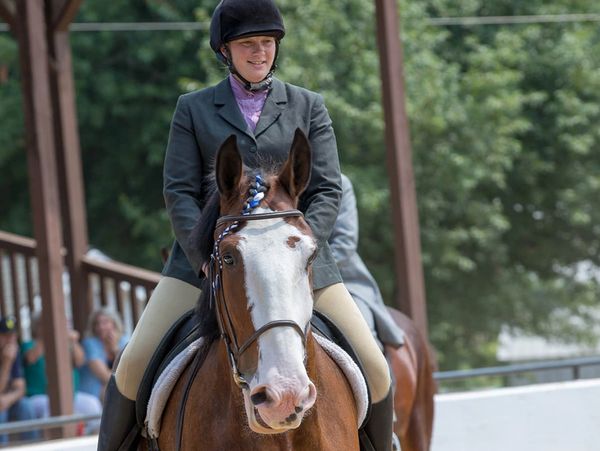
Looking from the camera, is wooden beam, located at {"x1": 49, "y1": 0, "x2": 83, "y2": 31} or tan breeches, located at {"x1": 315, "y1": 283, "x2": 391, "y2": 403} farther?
wooden beam, located at {"x1": 49, "y1": 0, "x2": 83, "y2": 31}

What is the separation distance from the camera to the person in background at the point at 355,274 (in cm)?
745

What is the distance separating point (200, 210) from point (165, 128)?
53.6 ft

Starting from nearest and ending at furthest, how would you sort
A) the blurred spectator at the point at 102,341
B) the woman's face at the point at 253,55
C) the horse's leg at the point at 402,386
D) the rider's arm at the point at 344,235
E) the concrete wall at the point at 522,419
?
1. the woman's face at the point at 253,55
2. the rider's arm at the point at 344,235
3. the horse's leg at the point at 402,386
4. the concrete wall at the point at 522,419
5. the blurred spectator at the point at 102,341

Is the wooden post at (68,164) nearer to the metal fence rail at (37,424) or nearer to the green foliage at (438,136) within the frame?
the metal fence rail at (37,424)

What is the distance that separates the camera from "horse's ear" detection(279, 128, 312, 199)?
4203 mm

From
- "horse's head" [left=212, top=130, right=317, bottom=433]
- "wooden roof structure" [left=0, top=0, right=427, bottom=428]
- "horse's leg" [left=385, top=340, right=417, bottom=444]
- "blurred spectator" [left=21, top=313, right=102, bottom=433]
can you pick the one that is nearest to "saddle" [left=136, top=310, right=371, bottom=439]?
"horse's head" [left=212, top=130, right=317, bottom=433]

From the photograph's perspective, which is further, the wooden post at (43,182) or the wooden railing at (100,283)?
the wooden railing at (100,283)

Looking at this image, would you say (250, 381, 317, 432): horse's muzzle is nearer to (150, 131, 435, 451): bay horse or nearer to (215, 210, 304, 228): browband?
(150, 131, 435, 451): bay horse

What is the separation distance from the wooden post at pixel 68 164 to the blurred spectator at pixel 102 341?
1.76m

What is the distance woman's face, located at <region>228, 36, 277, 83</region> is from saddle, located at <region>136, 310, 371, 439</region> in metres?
0.93

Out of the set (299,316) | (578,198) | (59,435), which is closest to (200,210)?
(299,316)

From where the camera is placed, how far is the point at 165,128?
68.1 ft

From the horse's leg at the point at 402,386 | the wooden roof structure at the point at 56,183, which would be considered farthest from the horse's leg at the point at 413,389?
the wooden roof structure at the point at 56,183

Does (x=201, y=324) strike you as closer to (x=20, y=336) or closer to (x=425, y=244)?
(x=20, y=336)
